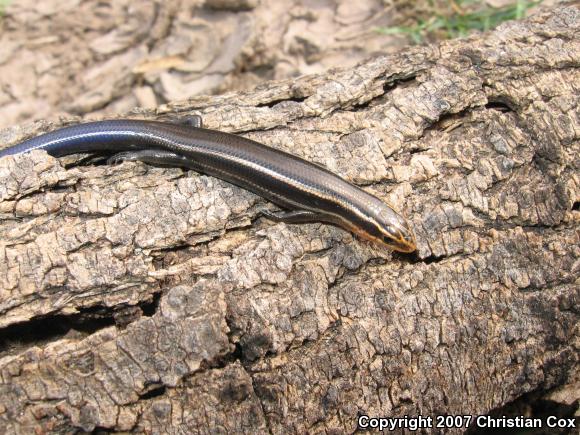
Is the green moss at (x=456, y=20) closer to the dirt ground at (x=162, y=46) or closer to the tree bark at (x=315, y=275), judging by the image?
the dirt ground at (x=162, y=46)

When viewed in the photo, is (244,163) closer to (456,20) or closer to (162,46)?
(162,46)

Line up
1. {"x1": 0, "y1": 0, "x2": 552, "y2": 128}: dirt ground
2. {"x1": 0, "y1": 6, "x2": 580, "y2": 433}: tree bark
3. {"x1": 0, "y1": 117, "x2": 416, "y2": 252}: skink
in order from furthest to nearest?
{"x1": 0, "y1": 0, "x2": 552, "y2": 128}: dirt ground, {"x1": 0, "y1": 117, "x2": 416, "y2": 252}: skink, {"x1": 0, "y1": 6, "x2": 580, "y2": 433}: tree bark

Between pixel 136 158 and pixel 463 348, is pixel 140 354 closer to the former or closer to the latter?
pixel 136 158

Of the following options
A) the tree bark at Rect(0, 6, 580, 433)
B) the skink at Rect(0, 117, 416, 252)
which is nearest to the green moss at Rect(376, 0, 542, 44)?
the tree bark at Rect(0, 6, 580, 433)

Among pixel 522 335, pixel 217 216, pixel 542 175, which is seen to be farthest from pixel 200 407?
pixel 542 175

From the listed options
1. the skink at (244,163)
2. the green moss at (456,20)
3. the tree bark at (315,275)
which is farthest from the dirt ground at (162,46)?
the tree bark at (315,275)

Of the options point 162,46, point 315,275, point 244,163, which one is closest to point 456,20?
point 162,46

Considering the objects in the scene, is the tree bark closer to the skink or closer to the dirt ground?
the skink
